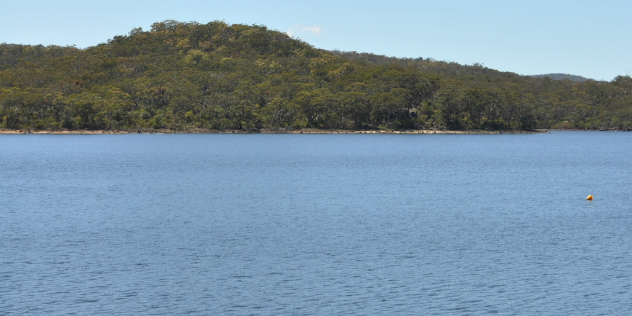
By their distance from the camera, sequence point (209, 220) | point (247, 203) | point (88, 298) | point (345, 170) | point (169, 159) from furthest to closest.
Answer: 1. point (169, 159)
2. point (345, 170)
3. point (247, 203)
4. point (209, 220)
5. point (88, 298)

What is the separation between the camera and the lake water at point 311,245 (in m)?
23.9

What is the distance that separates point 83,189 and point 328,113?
125068 millimetres

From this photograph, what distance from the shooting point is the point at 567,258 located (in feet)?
101

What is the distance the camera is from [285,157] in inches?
3752

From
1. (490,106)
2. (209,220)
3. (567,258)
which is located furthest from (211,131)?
(567,258)

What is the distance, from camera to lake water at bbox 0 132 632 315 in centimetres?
2391

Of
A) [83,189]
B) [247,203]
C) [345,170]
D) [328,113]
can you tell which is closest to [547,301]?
[247,203]

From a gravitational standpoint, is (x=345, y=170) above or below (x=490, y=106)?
below

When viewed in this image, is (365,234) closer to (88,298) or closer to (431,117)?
(88,298)

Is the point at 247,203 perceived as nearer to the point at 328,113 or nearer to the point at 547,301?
the point at 547,301

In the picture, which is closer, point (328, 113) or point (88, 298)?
point (88, 298)

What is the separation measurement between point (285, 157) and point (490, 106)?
359 ft

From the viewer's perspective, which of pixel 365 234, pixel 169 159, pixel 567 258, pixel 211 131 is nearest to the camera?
pixel 567 258

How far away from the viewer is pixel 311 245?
32.9m
